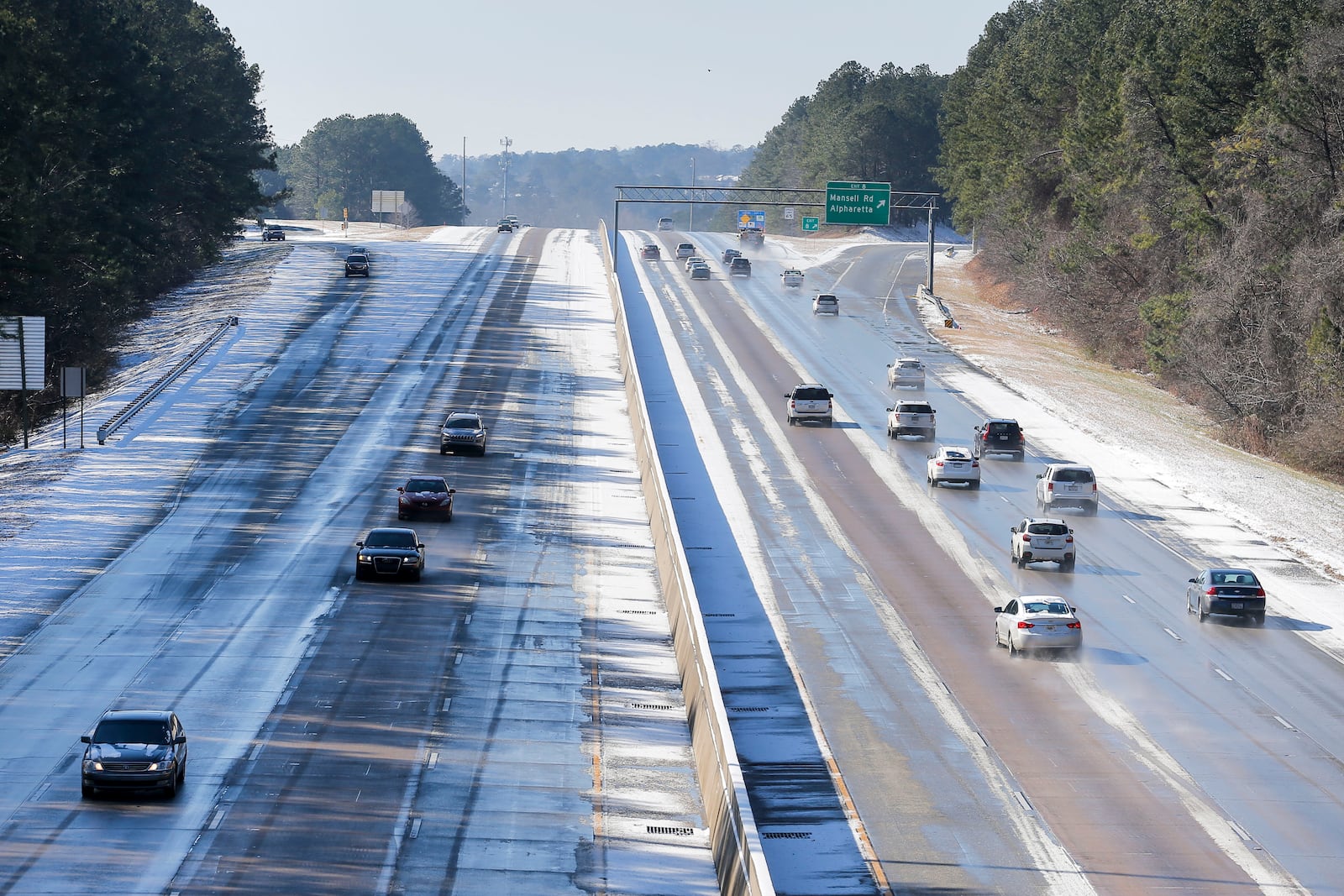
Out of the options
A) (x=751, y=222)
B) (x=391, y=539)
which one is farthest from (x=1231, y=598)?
(x=751, y=222)

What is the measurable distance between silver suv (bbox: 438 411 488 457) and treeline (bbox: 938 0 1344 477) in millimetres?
31940

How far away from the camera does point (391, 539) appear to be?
3931cm

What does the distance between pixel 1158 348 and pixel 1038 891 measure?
57.0m

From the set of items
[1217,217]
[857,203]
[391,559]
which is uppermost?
[857,203]

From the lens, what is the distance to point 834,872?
22.3 m

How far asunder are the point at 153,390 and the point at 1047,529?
39.9 metres

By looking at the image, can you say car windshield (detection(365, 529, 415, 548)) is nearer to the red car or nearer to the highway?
the red car

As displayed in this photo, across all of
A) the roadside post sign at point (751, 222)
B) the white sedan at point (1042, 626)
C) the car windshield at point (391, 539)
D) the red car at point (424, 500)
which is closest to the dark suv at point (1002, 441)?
the red car at point (424, 500)

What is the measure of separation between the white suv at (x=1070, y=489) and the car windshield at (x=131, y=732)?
31.2 meters

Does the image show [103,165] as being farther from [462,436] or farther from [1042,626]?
[1042,626]

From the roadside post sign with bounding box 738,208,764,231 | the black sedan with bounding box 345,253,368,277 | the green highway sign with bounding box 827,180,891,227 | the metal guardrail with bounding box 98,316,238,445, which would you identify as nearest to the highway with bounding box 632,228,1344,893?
the metal guardrail with bounding box 98,316,238,445

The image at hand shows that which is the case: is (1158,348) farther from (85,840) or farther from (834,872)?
(85,840)

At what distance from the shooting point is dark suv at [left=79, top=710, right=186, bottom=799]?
2397 cm

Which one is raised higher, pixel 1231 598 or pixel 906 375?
pixel 906 375
